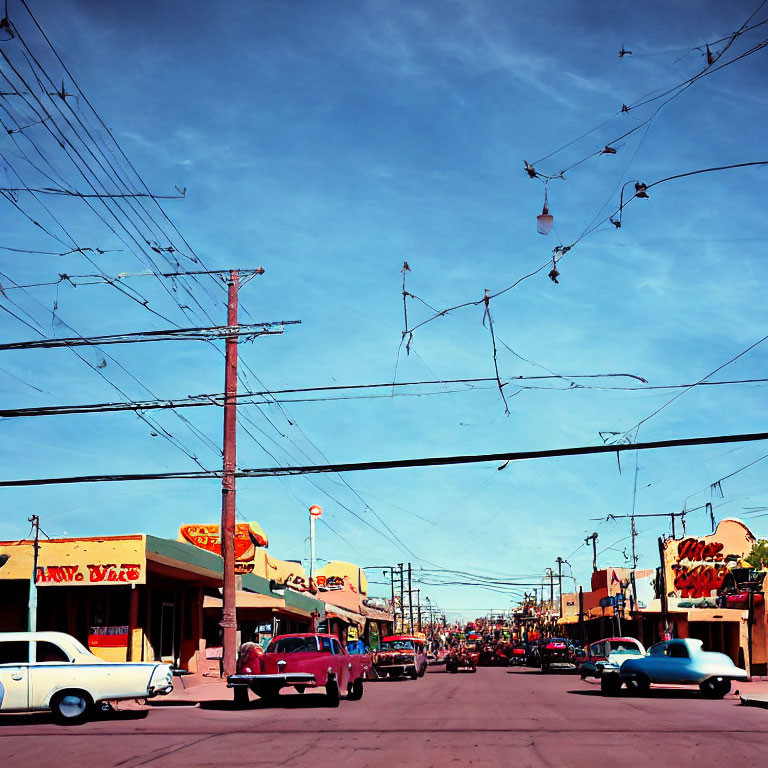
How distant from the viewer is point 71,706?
18.6 metres

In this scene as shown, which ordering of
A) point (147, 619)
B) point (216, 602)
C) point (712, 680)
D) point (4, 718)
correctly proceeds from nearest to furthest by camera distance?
1. point (4, 718)
2. point (712, 680)
3. point (147, 619)
4. point (216, 602)

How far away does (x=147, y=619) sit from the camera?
33.7 meters

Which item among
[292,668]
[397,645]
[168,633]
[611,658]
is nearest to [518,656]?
[397,645]

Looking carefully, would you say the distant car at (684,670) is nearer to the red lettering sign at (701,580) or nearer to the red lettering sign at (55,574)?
the red lettering sign at (55,574)

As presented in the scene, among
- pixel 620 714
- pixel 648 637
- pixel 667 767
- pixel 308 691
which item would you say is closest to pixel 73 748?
pixel 667 767

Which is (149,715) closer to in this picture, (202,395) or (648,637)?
(202,395)

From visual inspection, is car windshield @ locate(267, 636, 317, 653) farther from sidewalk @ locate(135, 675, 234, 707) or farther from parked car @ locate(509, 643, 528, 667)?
parked car @ locate(509, 643, 528, 667)

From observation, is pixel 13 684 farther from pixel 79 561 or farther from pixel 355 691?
pixel 79 561

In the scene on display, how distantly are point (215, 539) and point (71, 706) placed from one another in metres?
29.5

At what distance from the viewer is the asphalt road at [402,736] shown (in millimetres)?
13359

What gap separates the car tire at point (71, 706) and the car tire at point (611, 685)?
1626 centimetres

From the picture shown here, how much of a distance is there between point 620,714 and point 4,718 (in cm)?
1314

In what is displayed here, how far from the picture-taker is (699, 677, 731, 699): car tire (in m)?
27.5

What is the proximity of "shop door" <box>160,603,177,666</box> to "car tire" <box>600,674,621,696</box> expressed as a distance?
1590 centimetres
